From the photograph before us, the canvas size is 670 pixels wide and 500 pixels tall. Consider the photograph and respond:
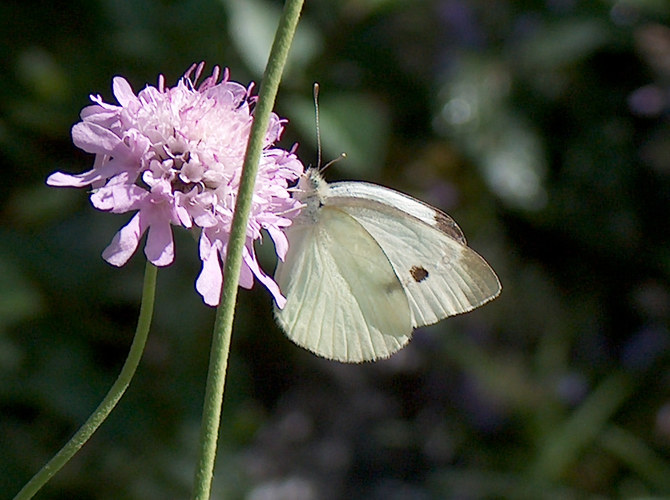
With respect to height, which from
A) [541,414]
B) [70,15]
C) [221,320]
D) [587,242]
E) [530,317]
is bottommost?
[541,414]

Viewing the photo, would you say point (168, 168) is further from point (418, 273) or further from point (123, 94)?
point (418, 273)

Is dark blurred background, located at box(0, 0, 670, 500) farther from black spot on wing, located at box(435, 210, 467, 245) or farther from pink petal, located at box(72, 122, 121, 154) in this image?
pink petal, located at box(72, 122, 121, 154)

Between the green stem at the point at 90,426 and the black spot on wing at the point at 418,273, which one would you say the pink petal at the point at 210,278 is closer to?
the green stem at the point at 90,426

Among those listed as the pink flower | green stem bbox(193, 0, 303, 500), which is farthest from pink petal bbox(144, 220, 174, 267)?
green stem bbox(193, 0, 303, 500)

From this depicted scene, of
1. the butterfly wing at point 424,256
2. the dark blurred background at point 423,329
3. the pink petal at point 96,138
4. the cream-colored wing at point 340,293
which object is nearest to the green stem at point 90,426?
the pink petal at point 96,138

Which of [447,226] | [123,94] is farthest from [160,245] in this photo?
Result: [447,226]

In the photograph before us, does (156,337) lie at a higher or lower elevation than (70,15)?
lower

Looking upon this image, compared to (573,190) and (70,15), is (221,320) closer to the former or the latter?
(70,15)

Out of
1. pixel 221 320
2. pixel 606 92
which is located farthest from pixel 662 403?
pixel 221 320
